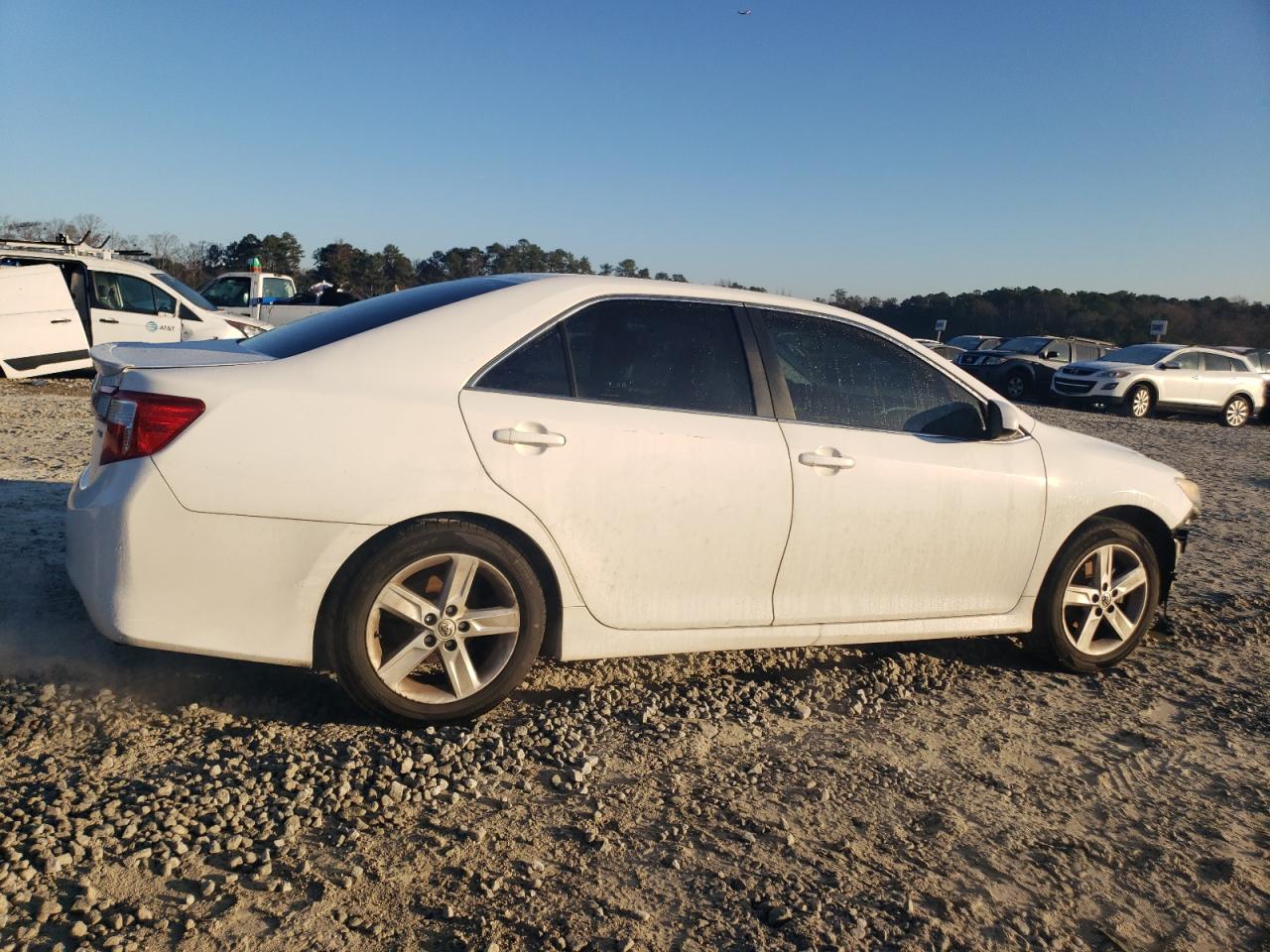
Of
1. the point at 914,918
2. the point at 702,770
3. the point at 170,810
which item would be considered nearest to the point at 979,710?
the point at 702,770

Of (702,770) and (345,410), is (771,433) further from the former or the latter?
(345,410)

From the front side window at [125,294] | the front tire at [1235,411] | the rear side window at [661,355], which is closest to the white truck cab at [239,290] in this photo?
the front side window at [125,294]

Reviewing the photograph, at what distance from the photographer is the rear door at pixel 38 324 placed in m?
13.2

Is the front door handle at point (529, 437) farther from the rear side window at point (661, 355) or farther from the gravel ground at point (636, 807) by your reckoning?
the gravel ground at point (636, 807)

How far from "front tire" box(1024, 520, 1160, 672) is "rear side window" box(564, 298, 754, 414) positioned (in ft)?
5.72

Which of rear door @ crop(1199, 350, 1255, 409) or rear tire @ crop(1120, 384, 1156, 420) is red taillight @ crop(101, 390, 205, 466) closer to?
rear tire @ crop(1120, 384, 1156, 420)

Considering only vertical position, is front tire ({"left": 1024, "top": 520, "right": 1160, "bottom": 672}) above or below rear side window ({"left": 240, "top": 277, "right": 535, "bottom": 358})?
below

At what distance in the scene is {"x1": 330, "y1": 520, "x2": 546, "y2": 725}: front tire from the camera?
313cm

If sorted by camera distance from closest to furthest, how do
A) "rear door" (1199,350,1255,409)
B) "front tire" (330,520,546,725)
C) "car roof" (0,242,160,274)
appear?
"front tire" (330,520,546,725) < "car roof" (0,242,160,274) < "rear door" (1199,350,1255,409)

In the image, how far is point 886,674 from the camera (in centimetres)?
424

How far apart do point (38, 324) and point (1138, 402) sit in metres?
20.4

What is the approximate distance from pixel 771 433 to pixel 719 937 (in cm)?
189

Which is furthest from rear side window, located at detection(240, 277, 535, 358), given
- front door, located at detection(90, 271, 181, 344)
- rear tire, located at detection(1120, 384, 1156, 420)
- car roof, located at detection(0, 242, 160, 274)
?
rear tire, located at detection(1120, 384, 1156, 420)

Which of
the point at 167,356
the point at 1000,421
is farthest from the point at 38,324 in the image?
the point at 1000,421
